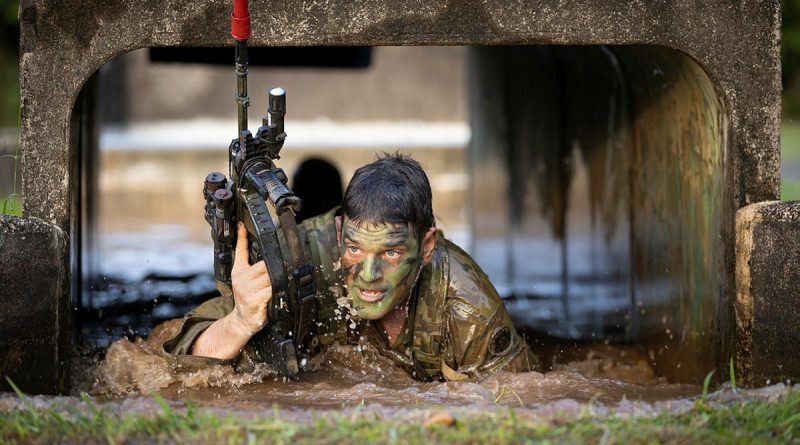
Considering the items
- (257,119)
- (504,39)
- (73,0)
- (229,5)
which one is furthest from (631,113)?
(257,119)

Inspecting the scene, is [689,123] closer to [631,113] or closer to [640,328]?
[631,113]

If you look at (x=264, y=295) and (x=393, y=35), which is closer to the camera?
(x=264, y=295)

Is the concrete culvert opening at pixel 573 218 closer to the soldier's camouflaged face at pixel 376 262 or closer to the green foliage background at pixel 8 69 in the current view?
the soldier's camouflaged face at pixel 376 262

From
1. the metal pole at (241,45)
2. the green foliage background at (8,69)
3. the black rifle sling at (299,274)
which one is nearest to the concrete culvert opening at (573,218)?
the black rifle sling at (299,274)

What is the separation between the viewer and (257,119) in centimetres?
1788

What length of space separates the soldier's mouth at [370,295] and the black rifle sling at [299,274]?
0.22 m

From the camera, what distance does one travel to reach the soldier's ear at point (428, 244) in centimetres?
482

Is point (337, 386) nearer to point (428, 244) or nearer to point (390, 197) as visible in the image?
point (428, 244)

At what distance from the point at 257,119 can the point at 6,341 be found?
13.6 metres

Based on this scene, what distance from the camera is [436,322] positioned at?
4.95 metres

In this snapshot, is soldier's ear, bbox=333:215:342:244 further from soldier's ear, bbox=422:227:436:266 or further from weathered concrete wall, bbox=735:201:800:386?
weathered concrete wall, bbox=735:201:800:386

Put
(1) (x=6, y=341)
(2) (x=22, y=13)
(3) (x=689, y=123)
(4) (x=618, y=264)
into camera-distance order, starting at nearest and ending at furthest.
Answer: (1) (x=6, y=341), (2) (x=22, y=13), (3) (x=689, y=123), (4) (x=618, y=264)

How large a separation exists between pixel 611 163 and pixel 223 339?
350cm

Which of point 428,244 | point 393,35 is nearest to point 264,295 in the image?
point 428,244
